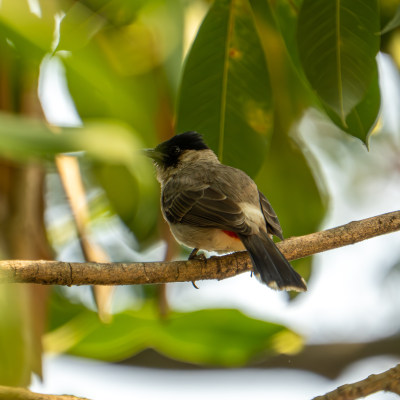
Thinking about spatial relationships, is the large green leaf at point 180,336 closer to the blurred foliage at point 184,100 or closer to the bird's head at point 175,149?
the blurred foliage at point 184,100

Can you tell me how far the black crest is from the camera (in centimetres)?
323

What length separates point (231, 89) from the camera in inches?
103

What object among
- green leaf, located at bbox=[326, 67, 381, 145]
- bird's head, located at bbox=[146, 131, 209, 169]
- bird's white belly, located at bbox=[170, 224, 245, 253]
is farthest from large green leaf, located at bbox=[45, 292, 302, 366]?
green leaf, located at bbox=[326, 67, 381, 145]

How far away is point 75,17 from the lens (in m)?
2.37

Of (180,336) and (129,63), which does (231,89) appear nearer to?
(129,63)

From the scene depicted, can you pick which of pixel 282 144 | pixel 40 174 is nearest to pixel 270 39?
pixel 282 144

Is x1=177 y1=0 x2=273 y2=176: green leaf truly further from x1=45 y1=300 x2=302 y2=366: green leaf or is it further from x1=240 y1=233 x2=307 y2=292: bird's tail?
x1=45 y1=300 x2=302 y2=366: green leaf

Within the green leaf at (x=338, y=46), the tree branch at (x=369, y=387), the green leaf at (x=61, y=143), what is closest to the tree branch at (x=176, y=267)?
the green leaf at (x=338, y=46)

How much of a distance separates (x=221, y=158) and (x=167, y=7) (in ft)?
1.96

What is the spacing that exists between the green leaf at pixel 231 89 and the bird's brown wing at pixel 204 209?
0.16 m

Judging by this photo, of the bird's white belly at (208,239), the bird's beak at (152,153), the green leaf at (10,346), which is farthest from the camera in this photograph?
the bird's beak at (152,153)

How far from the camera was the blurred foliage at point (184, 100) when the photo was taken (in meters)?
1.61

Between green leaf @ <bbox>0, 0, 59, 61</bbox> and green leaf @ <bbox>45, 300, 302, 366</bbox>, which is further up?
green leaf @ <bbox>0, 0, 59, 61</bbox>

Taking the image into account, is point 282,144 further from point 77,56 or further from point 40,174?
point 77,56
